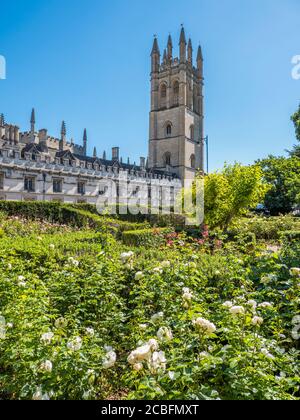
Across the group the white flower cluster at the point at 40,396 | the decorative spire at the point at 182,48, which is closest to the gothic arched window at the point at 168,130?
the decorative spire at the point at 182,48

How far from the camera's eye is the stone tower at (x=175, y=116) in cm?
5716

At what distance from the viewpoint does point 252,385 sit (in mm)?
2352

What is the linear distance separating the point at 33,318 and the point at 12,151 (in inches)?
1177

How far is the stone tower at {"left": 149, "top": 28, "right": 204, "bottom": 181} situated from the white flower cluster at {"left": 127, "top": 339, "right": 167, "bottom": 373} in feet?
174

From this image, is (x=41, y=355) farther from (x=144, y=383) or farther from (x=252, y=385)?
(x=252, y=385)

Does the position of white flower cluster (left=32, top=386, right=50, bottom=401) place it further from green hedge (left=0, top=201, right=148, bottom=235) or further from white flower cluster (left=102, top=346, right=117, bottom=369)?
green hedge (left=0, top=201, right=148, bottom=235)

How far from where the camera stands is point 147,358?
2.35 m

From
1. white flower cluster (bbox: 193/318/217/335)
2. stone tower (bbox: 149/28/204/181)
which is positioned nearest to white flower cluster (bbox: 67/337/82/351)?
white flower cluster (bbox: 193/318/217/335)

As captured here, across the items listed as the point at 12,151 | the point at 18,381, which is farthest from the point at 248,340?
the point at 12,151

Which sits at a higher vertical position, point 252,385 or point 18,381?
point 252,385

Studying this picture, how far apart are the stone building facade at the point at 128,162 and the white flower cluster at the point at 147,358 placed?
30.2m

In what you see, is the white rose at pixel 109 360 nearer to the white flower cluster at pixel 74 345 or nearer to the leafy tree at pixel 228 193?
the white flower cluster at pixel 74 345

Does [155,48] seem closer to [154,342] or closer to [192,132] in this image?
[192,132]

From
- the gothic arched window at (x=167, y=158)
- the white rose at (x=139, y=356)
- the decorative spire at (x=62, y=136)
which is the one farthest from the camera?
the gothic arched window at (x=167, y=158)
